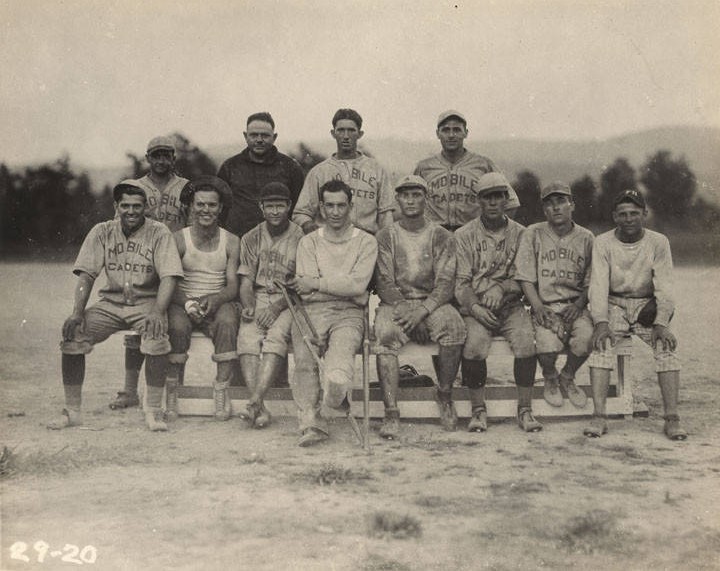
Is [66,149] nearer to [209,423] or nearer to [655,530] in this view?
[209,423]

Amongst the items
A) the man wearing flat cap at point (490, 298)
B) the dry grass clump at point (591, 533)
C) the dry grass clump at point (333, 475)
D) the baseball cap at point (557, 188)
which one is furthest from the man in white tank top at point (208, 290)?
the dry grass clump at point (591, 533)

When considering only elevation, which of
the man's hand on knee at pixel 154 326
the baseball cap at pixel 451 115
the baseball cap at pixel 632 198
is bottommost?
the man's hand on knee at pixel 154 326

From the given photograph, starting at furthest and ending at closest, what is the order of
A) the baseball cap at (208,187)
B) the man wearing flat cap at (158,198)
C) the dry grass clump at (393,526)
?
the man wearing flat cap at (158,198) < the baseball cap at (208,187) < the dry grass clump at (393,526)

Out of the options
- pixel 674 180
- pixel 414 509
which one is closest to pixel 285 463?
pixel 414 509

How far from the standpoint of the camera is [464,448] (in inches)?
177

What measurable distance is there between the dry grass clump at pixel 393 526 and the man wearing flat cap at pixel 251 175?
320cm

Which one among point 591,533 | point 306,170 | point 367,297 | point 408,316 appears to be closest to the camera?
point 591,533

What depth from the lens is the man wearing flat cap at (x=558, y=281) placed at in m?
5.09

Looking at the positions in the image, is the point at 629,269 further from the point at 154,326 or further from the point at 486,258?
the point at 154,326

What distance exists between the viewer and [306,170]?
11266 mm

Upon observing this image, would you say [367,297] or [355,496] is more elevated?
[367,297]

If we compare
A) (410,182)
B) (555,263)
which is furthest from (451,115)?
(555,263)

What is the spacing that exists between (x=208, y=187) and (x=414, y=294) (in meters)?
1.67

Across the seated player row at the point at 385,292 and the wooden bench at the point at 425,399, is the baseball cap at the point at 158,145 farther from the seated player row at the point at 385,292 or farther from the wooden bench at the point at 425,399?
the wooden bench at the point at 425,399
